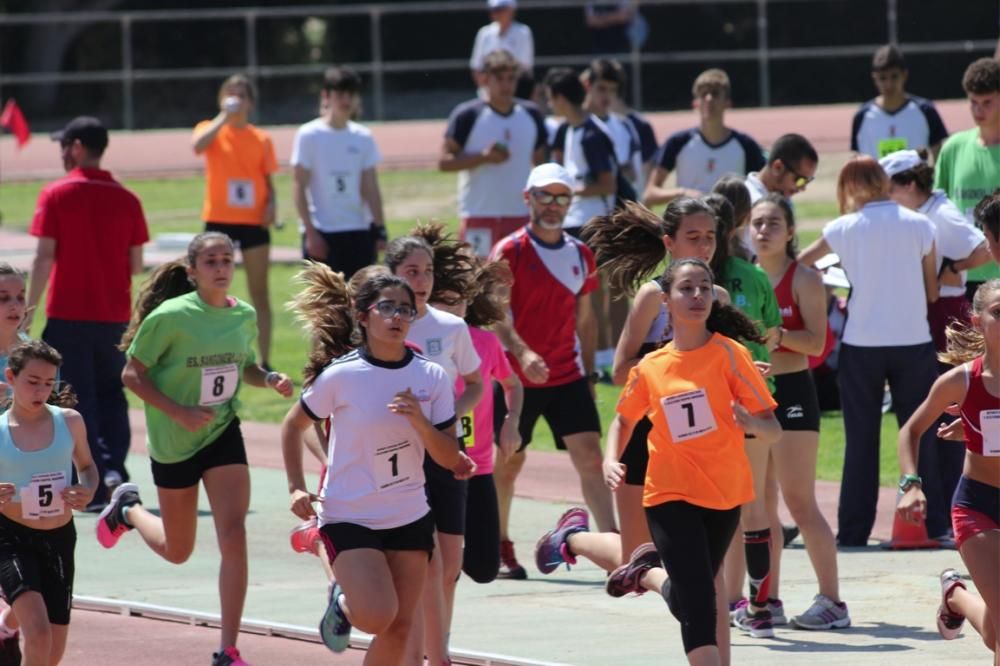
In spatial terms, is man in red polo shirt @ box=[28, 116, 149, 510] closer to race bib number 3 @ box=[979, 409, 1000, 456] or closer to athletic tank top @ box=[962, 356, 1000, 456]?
athletic tank top @ box=[962, 356, 1000, 456]

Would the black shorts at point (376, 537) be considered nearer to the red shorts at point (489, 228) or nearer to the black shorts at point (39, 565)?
the black shorts at point (39, 565)

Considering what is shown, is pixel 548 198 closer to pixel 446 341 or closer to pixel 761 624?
pixel 446 341

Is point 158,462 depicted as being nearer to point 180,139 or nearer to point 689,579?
point 689,579

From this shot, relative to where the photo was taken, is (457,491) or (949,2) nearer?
(457,491)

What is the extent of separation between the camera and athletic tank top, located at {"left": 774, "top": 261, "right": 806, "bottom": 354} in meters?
9.20

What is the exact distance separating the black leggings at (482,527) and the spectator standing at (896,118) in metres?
6.48

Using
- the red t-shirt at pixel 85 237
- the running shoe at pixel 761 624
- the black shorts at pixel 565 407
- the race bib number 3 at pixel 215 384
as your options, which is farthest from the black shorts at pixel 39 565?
the red t-shirt at pixel 85 237

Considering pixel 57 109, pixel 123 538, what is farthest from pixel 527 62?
pixel 57 109

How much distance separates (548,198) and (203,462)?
2.55m

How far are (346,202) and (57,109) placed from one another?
23.0 metres

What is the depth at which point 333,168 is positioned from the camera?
1542 centimetres

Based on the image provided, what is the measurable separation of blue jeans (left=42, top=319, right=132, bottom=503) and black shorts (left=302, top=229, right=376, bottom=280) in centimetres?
359

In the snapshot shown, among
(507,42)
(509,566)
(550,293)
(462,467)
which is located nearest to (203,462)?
(462,467)

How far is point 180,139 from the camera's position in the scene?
34.5 m
